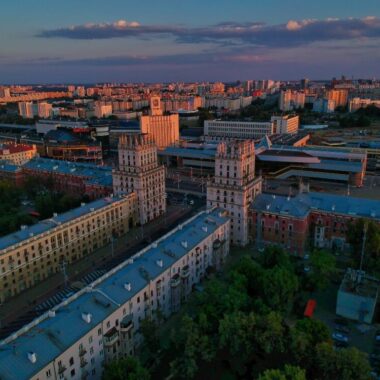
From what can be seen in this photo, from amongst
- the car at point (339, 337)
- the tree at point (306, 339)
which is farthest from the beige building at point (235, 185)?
the tree at point (306, 339)

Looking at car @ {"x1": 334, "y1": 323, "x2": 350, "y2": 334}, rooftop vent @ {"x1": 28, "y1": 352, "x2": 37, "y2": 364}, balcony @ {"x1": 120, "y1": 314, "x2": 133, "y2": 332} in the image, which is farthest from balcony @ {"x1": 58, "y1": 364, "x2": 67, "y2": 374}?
car @ {"x1": 334, "y1": 323, "x2": 350, "y2": 334}

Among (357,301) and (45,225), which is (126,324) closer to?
(45,225)

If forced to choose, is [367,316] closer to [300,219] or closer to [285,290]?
[285,290]

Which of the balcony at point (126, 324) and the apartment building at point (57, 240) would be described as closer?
the balcony at point (126, 324)

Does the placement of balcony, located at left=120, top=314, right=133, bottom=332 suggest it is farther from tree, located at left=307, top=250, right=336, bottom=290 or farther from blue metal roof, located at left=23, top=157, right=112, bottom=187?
blue metal roof, located at left=23, top=157, right=112, bottom=187

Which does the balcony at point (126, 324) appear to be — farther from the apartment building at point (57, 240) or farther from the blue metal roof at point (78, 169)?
the blue metal roof at point (78, 169)

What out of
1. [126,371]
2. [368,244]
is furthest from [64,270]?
[368,244]
